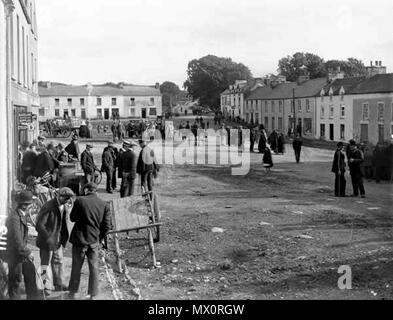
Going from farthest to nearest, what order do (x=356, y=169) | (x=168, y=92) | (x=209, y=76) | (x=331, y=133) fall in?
1. (x=168, y=92)
2. (x=209, y=76)
3. (x=331, y=133)
4. (x=356, y=169)

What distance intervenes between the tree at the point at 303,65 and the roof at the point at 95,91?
960 inches

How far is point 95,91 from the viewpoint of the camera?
74875 millimetres

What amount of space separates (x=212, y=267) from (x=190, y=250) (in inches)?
50.6

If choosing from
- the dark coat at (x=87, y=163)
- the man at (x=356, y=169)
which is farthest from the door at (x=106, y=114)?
the man at (x=356, y=169)

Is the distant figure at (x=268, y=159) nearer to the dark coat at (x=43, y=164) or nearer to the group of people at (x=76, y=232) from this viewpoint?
the dark coat at (x=43, y=164)

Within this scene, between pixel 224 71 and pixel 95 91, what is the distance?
19425 millimetres

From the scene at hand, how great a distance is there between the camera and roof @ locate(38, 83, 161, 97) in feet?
237

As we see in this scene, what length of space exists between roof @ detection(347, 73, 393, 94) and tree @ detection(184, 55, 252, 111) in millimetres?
14335

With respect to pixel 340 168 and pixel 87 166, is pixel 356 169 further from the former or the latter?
pixel 87 166

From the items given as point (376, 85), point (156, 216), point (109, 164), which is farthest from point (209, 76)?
point (156, 216)

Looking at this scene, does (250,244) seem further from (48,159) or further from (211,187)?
(211,187)

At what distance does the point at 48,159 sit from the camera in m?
14.9

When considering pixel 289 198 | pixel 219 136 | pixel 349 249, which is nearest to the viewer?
pixel 349 249

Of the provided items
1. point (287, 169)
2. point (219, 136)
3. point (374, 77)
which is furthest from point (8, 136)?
point (374, 77)
